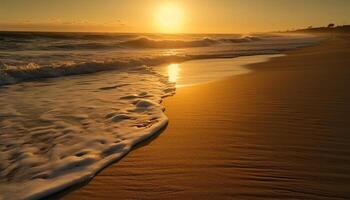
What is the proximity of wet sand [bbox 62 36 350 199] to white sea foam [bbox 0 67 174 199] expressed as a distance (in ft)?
0.74

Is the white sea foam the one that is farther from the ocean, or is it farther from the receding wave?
the receding wave

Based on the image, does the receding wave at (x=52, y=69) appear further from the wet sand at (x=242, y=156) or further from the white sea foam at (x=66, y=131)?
the wet sand at (x=242, y=156)

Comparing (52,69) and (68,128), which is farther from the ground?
(52,69)

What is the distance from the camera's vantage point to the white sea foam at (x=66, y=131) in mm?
2928

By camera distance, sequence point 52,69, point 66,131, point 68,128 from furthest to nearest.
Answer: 1. point 52,69
2. point 68,128
3. point 66,131

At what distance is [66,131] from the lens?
13.7ft

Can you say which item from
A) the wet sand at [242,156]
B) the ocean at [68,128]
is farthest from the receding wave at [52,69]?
the wet sand at [242,156]

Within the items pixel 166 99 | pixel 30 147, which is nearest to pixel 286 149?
pixel 30 147

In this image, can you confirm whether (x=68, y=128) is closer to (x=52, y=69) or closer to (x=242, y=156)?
(x=242, y=156)

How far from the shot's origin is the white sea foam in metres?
2.93

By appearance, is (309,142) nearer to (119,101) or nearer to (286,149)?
(286,149)

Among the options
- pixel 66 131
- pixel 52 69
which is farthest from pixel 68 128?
pixel 52 69

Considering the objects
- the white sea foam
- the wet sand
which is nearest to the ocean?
the white sea foam

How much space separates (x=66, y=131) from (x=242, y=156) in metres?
2.15
